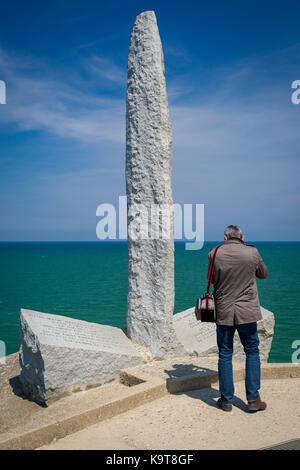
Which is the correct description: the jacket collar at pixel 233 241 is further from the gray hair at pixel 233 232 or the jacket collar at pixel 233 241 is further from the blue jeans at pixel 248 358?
the blue jeans at pixel 248 358

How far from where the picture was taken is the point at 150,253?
6.78 meters

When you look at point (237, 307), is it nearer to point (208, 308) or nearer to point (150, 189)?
point (208, 308)

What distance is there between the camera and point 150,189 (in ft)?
22.1

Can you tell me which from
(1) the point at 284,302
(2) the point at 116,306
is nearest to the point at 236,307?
(2) the point at 116,306

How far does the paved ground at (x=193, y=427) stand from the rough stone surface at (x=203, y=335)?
215 cm

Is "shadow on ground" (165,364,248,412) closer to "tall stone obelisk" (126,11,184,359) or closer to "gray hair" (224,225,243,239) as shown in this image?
"tall stone obelisk" (126,11,184,359)

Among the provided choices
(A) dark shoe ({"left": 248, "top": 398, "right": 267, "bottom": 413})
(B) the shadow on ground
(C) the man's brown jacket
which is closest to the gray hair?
(C) the man's brown jacket

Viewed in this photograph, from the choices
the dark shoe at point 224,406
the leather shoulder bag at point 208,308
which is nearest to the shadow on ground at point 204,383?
the dark shoe at point 224,406

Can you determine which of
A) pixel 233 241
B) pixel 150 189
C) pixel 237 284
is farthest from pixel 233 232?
pixel 150 189

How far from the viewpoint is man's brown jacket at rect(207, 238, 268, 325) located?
4109mm

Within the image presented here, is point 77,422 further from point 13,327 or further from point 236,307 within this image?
point 13,327

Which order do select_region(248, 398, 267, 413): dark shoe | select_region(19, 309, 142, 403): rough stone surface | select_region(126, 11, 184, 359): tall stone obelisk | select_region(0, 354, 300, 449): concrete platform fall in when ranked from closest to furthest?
select_region(0, 354, 300, 449): concrete platform
select_region(248, 398, 267, 413): dark shoe
select_region(19, 309, 142, 403): rough stone surface
select_region(126, 11, 184, 359): tall stone obelisk
